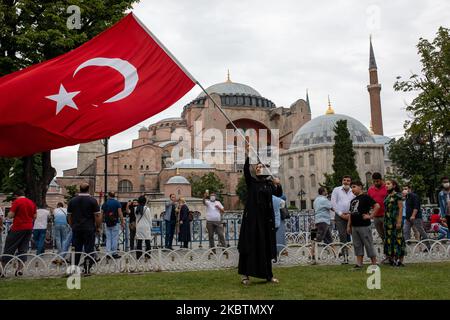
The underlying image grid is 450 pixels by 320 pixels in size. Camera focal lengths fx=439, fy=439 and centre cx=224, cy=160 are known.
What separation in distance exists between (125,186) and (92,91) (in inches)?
2313

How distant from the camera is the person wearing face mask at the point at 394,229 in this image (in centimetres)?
781

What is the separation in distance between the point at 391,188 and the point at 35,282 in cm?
630

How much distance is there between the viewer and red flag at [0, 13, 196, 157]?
222 inches

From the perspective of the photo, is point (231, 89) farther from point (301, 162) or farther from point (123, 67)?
point (123, 67)

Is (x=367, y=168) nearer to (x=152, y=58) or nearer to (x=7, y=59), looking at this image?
(x=7, y=59)

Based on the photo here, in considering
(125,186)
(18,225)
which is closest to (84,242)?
(18,225)

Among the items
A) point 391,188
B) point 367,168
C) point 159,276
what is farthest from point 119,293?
point 367,168

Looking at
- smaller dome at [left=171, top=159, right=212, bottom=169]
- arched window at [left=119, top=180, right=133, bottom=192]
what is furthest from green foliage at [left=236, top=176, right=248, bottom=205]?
arched window at [left=119, top=180, right=133, bottom=192]

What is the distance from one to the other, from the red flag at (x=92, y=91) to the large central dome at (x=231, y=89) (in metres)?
72.5

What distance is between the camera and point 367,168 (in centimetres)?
4791

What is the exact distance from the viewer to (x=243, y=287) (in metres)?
5.72

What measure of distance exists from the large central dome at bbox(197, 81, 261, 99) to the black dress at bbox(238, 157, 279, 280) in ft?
240

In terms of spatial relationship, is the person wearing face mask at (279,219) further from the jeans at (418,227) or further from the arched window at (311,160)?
the arched window at (311,160)

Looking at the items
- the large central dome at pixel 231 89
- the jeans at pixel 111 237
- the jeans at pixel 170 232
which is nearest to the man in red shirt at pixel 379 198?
the jeans at pixel 111 237
